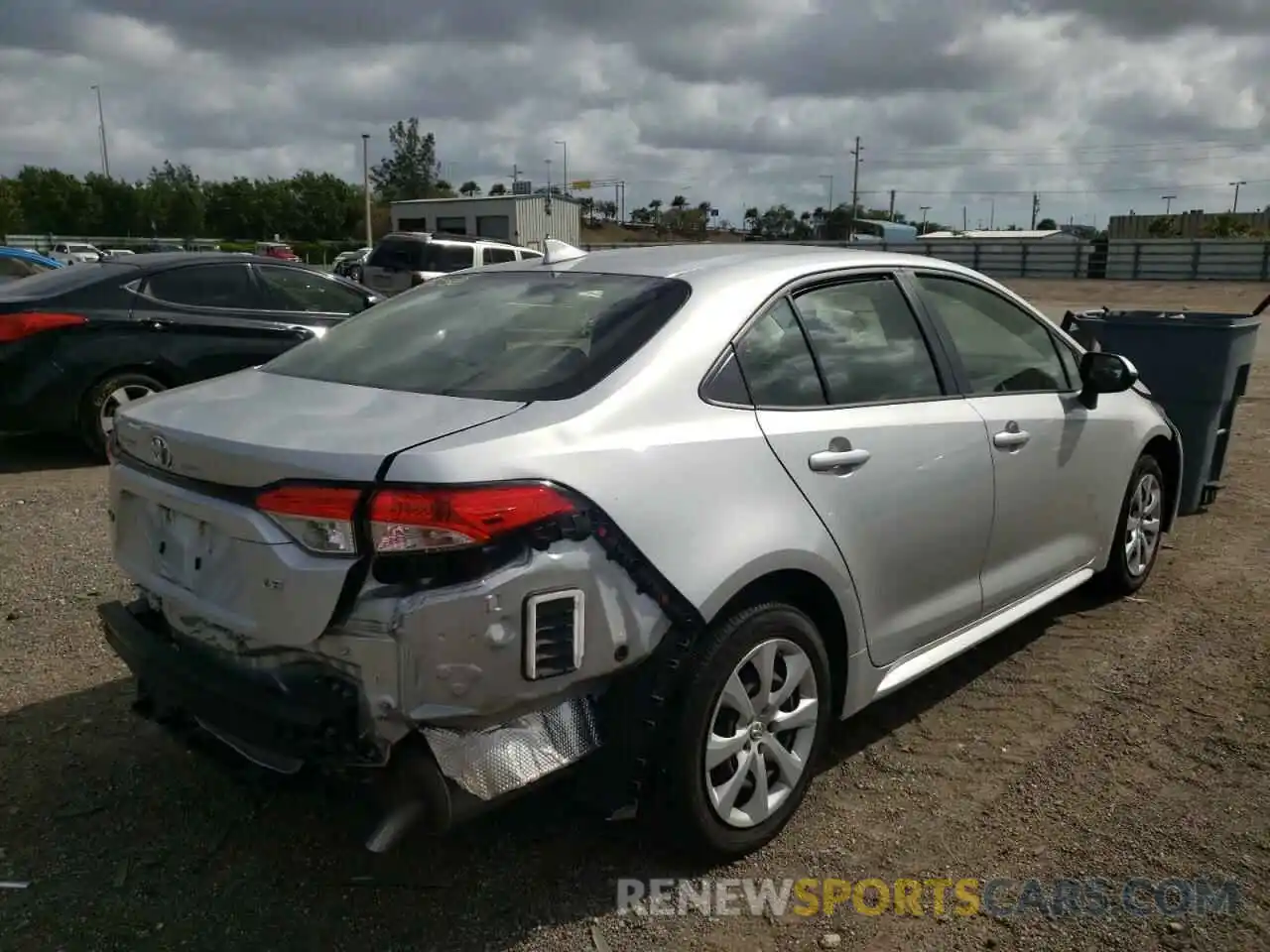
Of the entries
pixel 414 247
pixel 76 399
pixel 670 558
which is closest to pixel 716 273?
pixel 670 558

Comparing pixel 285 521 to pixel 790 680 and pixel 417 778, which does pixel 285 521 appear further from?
pixel 790 680

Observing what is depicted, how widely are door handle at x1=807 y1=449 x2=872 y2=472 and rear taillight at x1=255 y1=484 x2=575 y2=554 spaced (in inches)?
35.1

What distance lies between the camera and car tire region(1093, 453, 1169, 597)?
4.84 meters

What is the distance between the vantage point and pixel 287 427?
2594mm

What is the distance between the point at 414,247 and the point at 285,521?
65.1ft

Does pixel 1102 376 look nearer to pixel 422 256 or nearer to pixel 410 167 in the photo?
pixel 422 256

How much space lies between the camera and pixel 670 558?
8.44 feet

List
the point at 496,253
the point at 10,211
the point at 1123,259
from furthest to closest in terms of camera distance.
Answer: the point at 10,211, the point at 1123,259, the point at 496,253

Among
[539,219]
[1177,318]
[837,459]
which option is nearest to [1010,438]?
[837,459]

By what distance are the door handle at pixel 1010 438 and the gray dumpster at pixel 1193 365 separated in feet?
9.84

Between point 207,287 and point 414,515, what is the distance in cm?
644

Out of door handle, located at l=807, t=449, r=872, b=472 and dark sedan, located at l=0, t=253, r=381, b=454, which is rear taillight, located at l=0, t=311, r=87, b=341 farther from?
door handle, located at l=807, t=449, r=872, b=472

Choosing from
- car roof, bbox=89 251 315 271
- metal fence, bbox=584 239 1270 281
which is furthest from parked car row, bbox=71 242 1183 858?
metal fence, bbox=584 239 1270 281

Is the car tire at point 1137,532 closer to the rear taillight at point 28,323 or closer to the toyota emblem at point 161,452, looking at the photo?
the toyota emblem at point 161,452
